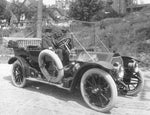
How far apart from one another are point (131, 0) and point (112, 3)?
335 centimetres

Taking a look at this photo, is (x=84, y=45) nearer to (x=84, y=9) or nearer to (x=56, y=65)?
(x=56, y=65)

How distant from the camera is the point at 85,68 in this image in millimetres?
3900

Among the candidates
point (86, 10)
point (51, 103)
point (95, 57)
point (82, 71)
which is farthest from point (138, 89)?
point (86, 10)

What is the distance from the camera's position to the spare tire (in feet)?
13.9

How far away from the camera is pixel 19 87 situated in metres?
5.29

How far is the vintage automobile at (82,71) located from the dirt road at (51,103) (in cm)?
23

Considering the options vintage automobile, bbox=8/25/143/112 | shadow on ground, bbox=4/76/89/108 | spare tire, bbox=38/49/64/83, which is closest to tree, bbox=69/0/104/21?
vintage automobile, bbox=8/25/143/112

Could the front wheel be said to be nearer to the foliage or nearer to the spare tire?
the spare tire

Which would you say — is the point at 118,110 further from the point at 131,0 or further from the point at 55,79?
the point at 131,0

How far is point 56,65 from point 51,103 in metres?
0.78

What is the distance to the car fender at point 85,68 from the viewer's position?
3.59 m

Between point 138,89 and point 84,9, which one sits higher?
point 84,9

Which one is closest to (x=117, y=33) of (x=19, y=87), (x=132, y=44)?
(x=132, y=44)

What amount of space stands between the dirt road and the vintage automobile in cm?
23
